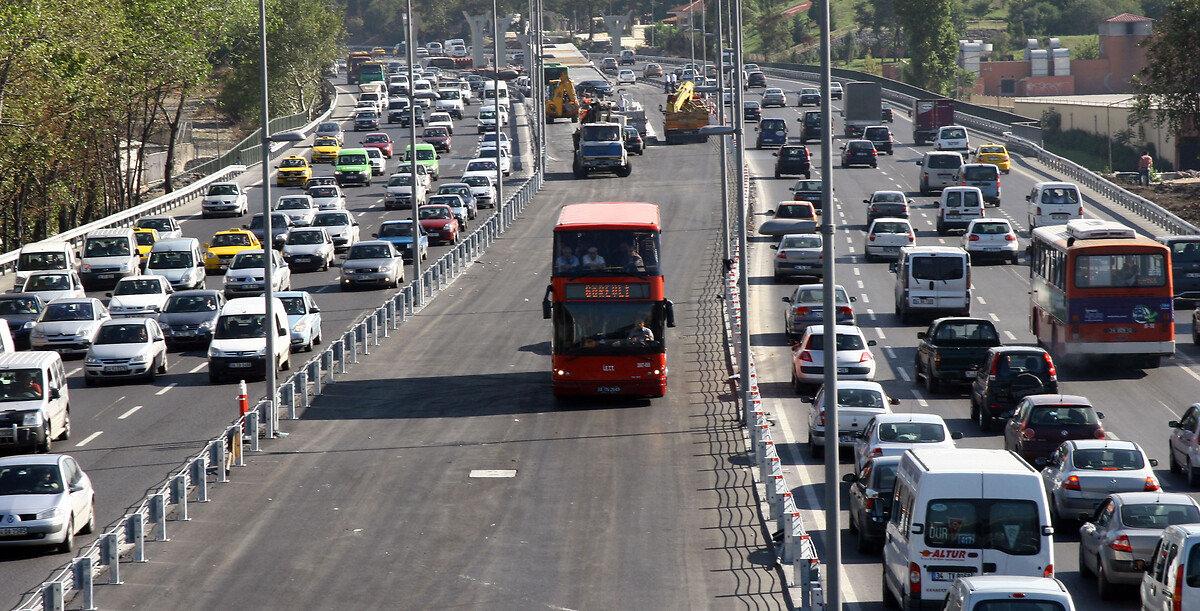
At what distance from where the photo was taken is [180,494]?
1006 inches

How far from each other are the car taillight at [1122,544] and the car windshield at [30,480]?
551 inches

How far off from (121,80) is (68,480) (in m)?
60.4

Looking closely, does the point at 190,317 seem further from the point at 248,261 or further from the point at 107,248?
the point at 107,248

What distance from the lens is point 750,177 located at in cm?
8025

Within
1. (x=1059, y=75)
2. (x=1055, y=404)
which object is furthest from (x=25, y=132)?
(x=1059, y=75)

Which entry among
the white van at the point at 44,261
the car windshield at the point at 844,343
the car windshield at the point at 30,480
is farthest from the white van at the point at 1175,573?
the white van at the point at 44,261

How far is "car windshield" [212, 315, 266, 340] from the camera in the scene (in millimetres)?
39562

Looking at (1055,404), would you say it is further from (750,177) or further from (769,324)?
(750,177)

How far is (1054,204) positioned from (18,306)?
35033 mm

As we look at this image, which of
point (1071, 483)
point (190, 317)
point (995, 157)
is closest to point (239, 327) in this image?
point (190, 317)

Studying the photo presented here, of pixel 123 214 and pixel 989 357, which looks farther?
pixel 123 214

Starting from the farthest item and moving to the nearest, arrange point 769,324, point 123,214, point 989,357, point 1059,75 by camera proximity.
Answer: point 1059,75
point 123,214
point 769,324
point 989,357

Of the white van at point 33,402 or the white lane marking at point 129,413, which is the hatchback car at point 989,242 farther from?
the white van at point 33,402

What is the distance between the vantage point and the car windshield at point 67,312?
143ft
